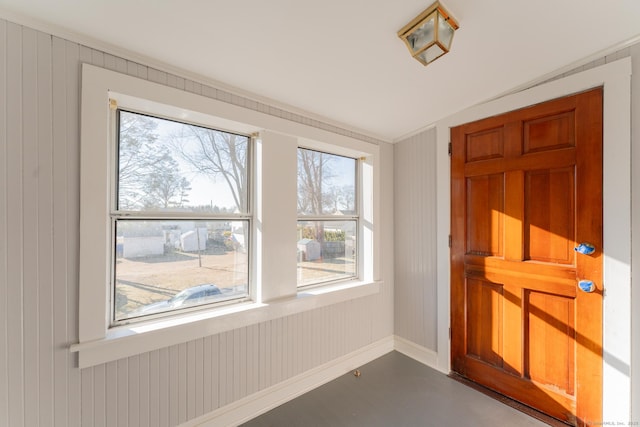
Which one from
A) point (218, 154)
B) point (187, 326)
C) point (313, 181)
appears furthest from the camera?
point (313, 181)

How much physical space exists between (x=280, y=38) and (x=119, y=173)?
1.21 metres

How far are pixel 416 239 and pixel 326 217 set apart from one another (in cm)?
98

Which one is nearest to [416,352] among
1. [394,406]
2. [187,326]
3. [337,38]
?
[394,406]

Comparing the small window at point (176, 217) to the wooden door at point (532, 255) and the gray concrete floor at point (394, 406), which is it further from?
the wooden door at point (532, 255)

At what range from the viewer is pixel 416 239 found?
2717 mm

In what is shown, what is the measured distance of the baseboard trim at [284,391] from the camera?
1733 millimetres

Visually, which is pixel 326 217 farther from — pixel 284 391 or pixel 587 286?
pixel 587 286

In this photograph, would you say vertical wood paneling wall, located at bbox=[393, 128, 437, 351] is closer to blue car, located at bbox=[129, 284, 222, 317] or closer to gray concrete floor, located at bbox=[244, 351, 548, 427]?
gray concrete floor, located at bbox=[244, 351, 548, 427]

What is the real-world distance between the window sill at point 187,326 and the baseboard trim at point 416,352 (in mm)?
1029

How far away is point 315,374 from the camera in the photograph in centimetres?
223

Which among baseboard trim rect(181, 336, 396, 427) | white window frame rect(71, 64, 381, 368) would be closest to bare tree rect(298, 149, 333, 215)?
white window frame rect(71, 64, 381, 368)

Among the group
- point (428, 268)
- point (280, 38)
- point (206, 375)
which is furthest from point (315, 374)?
point (280, 38)

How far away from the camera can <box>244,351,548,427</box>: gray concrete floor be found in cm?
183

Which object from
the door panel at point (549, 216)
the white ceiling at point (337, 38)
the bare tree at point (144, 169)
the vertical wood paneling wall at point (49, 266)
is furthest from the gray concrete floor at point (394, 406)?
the white ceiling at point (337, 38)
